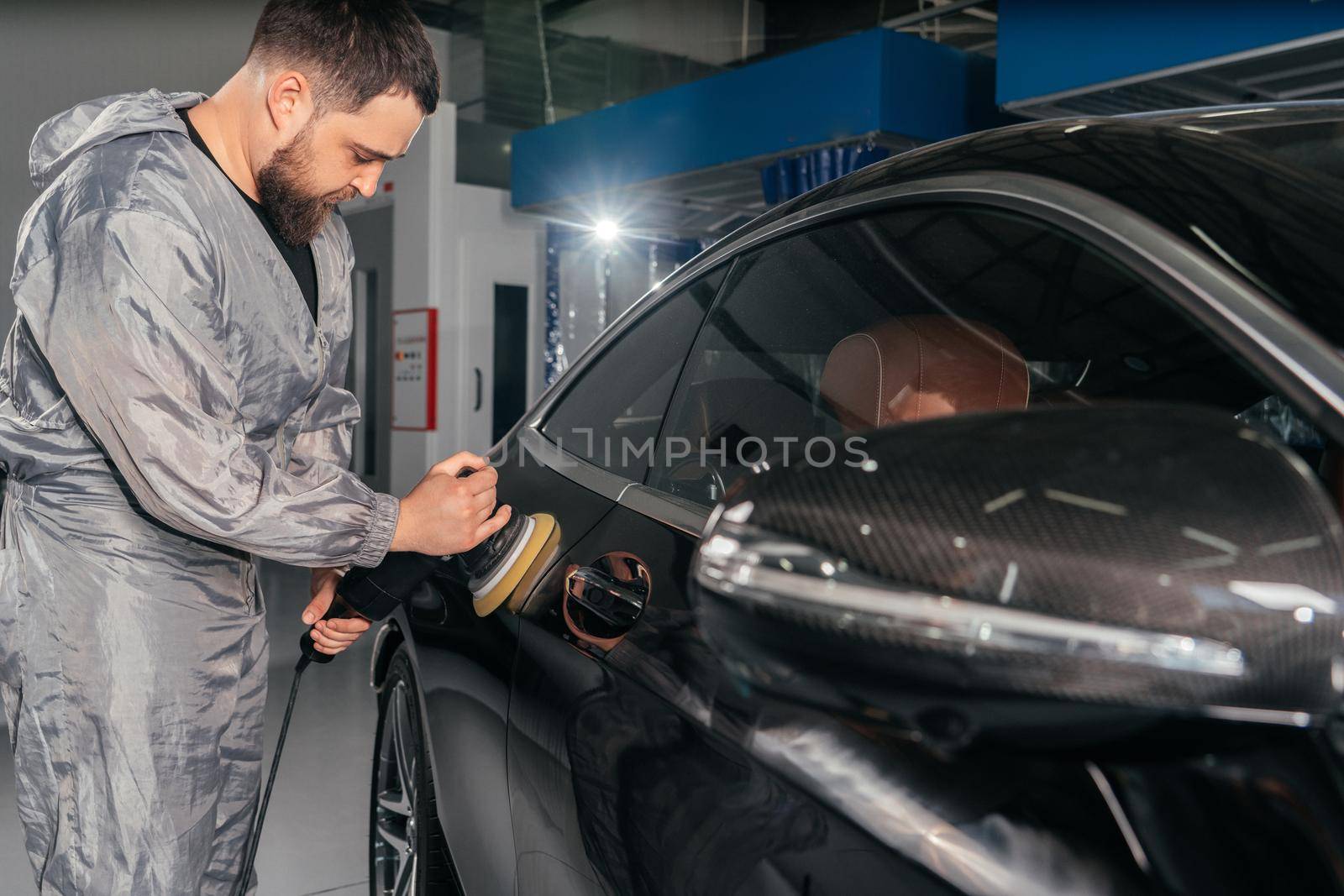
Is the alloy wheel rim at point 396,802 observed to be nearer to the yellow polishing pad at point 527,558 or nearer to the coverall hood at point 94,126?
the yellow polishing pad at point 527,558

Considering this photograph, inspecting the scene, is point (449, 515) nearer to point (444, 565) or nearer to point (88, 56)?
point (444, 565)

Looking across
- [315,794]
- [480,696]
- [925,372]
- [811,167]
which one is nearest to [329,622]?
[480,696]

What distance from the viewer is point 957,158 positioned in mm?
1050

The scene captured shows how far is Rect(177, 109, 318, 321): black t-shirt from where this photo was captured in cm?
151

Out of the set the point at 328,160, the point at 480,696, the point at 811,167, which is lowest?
the point at 480,696

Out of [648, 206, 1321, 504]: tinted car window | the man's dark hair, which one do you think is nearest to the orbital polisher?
[648, 206, 1321, 504]: tinted car window

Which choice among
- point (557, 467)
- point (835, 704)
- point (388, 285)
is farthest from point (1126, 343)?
point (388, 285)

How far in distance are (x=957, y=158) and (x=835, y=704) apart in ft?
2.16

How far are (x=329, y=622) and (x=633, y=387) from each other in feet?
1.93

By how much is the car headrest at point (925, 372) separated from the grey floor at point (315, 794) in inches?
76.8

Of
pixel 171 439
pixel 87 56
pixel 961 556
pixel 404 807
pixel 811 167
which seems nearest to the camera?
pixel 961 556

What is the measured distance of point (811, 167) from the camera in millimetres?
5488

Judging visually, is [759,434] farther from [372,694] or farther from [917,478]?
[372,694]

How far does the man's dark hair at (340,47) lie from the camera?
1.45m
